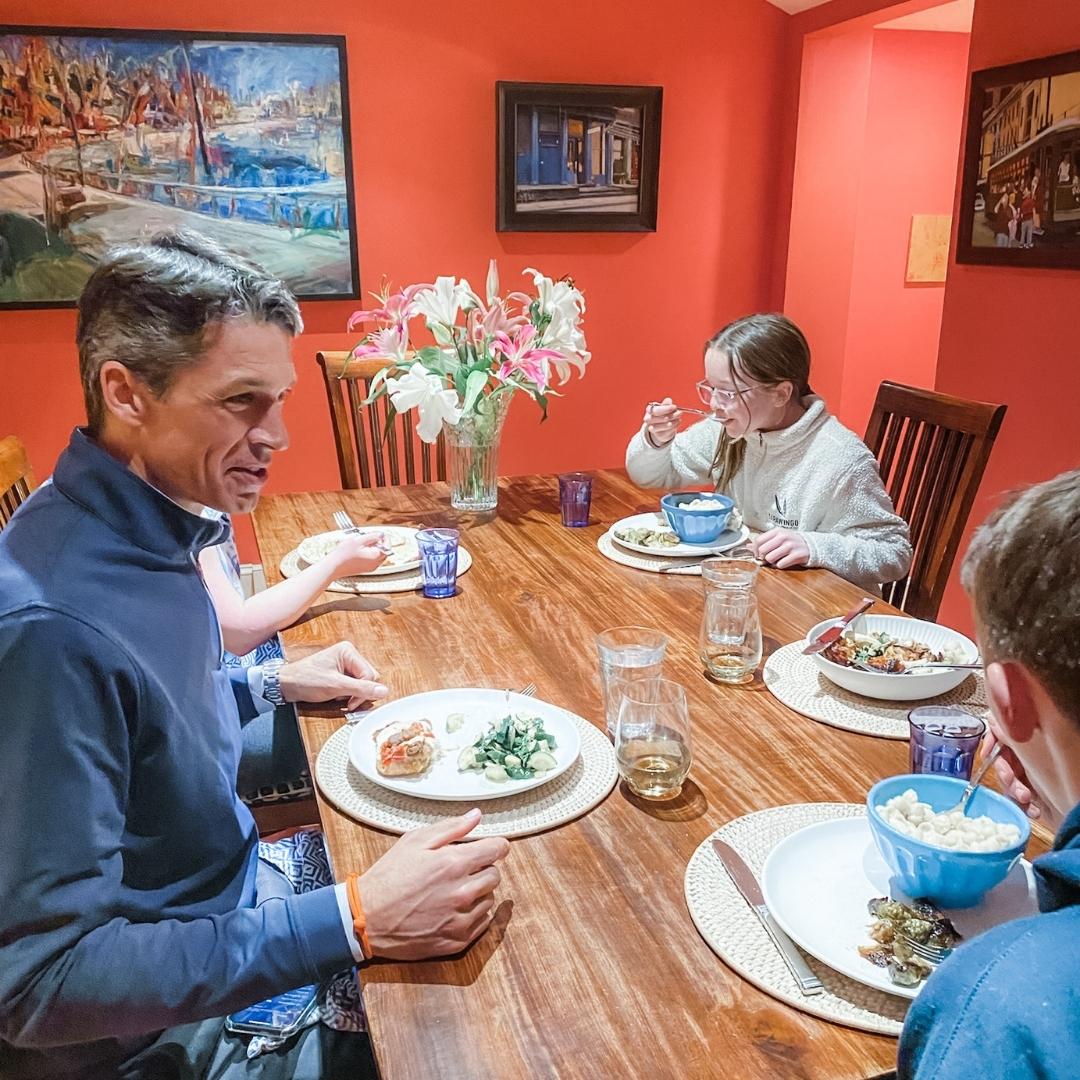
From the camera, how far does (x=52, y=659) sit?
32.9 inches

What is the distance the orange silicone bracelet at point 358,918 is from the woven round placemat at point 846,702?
65 cm

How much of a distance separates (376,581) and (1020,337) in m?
2.08

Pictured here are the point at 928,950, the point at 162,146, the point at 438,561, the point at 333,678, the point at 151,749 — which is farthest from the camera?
the point at 162,146

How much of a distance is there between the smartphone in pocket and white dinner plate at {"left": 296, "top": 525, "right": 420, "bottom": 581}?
783 mm

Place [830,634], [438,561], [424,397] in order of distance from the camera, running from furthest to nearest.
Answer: [424,397] < [438,561] < [830,634]

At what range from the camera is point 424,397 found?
1.95 m

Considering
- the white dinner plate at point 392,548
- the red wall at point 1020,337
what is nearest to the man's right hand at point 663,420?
the white dinner plate at point 392,548

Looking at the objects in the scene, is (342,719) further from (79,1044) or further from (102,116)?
(102,116)

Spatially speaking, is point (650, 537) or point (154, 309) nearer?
point (154, 309)


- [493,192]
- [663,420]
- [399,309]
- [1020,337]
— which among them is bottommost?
[663,420]

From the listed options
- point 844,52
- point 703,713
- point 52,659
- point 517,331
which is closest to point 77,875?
point 52,659

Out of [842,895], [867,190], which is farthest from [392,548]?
[867,190]

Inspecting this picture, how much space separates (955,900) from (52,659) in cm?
82

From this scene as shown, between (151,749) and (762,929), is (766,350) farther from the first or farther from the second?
(151,749)
